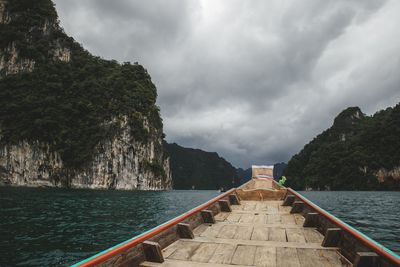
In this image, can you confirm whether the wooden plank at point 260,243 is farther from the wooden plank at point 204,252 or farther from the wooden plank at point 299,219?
the wooden plank at point 299,219

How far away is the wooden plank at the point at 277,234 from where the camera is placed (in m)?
4.46

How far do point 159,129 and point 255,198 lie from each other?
9387cm

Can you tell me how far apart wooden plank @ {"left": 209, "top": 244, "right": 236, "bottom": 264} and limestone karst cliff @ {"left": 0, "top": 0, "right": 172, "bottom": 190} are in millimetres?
73886

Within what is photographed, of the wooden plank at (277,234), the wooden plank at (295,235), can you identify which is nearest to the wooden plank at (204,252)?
the wooden plank at (277,234)

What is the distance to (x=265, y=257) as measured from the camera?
353cm

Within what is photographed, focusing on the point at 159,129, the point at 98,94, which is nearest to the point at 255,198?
the point at 98,94

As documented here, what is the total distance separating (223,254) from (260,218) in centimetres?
284

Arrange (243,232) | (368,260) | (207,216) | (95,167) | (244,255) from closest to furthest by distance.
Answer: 1. (368,260)
2. (244,255)
3. (243,232)
4. (207,216)
5. (95,167)

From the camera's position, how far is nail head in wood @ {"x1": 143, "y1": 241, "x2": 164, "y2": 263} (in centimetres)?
321

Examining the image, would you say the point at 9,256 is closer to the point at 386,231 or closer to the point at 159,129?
the point at 386,231

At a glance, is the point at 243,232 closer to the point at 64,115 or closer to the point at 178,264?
the point at 178,264

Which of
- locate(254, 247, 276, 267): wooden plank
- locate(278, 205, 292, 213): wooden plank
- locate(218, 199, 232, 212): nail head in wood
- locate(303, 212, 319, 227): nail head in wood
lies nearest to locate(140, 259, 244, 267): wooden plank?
locate(254, 247, 276, 267): wooden plank

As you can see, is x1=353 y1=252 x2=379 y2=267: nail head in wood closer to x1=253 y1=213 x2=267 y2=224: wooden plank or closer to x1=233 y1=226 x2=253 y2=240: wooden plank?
x1=233 y1=226 x2=253 y2=240: wooden plank

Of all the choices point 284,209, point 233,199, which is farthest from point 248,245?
point 233,199
